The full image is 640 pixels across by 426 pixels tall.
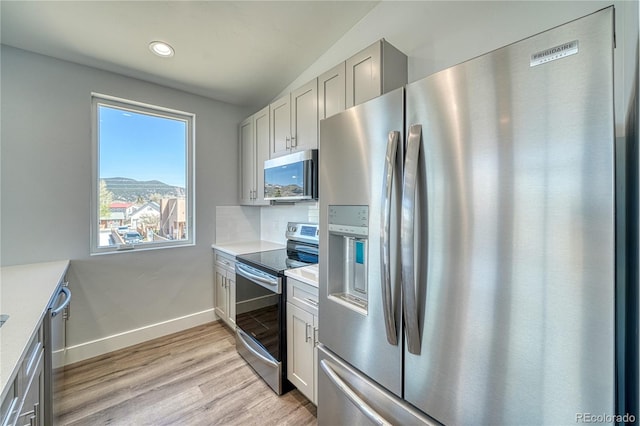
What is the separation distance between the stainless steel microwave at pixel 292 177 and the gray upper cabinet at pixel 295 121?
4.4 inches

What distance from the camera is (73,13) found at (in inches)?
68.1

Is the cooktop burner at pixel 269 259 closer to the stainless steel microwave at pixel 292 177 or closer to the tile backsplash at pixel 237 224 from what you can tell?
the stainless steel microwave at pixel 292 177

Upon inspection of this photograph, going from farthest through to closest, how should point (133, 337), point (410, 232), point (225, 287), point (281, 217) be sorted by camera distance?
point (281, 217), point (225, 287), point (133, 337), point (410, 232)

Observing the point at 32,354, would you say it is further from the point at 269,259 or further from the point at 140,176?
the point at 140,176

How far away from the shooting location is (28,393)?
3.20ft

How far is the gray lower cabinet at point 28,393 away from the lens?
77 centimetres

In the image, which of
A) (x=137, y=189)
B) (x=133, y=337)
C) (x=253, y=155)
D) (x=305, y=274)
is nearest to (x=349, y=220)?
(x=305, y=274)

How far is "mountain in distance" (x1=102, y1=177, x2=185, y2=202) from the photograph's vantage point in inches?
101

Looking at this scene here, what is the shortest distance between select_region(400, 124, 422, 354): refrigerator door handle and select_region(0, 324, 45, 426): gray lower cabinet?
1.19 meters

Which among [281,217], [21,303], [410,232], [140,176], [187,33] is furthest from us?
[281,217]

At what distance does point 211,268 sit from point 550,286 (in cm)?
317

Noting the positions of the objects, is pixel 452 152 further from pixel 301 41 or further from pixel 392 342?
pixel 301 41

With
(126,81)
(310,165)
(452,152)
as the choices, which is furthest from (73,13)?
(452,152)

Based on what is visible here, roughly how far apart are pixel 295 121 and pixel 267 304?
155 cm
